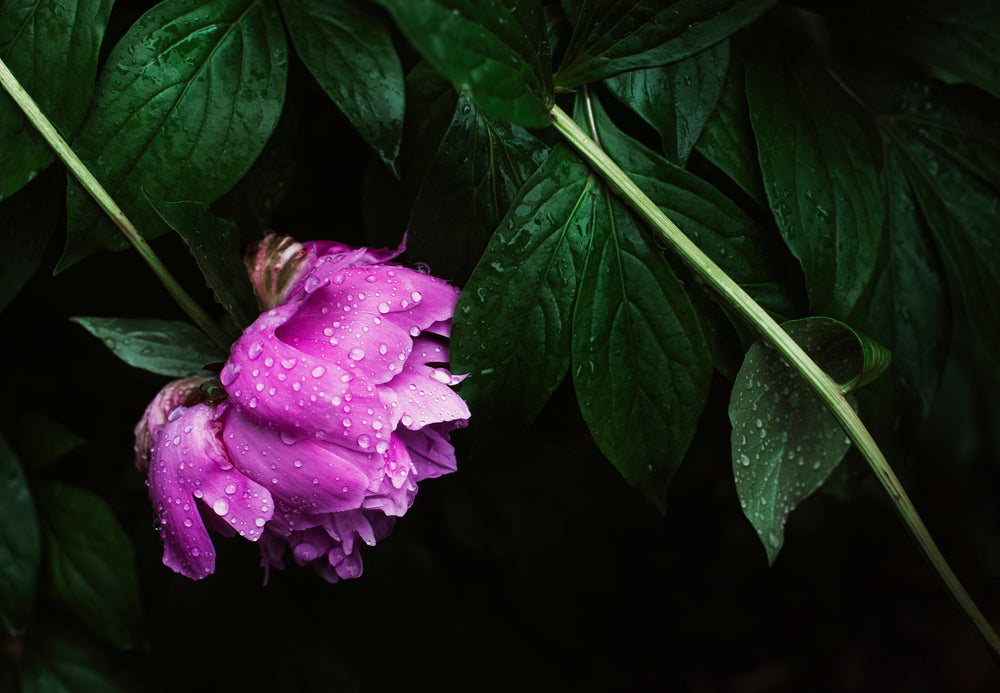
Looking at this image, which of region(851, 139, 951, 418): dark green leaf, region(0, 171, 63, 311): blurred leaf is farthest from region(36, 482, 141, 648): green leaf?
region(851, 139, 951, 418): dark green leaf

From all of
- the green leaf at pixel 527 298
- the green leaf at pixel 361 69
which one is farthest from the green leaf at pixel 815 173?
the green leaf at pixel 361 69

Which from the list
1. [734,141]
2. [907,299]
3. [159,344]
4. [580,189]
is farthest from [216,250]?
[907,299]

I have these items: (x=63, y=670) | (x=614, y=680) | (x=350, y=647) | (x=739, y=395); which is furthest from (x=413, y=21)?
(x=614, y=680)

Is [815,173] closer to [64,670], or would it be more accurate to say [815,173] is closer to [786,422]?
[786,422]

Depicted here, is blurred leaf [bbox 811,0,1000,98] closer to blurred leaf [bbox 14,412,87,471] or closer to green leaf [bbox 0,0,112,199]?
green leaf [bbox 0,0,112,199]

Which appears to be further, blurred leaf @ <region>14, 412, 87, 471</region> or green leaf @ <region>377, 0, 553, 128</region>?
blurred leaf @ <region>14, 412, 87, 471</region>

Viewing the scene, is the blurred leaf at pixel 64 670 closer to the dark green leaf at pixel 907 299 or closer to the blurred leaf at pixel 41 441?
the blurred leaf at pixel 41 441
